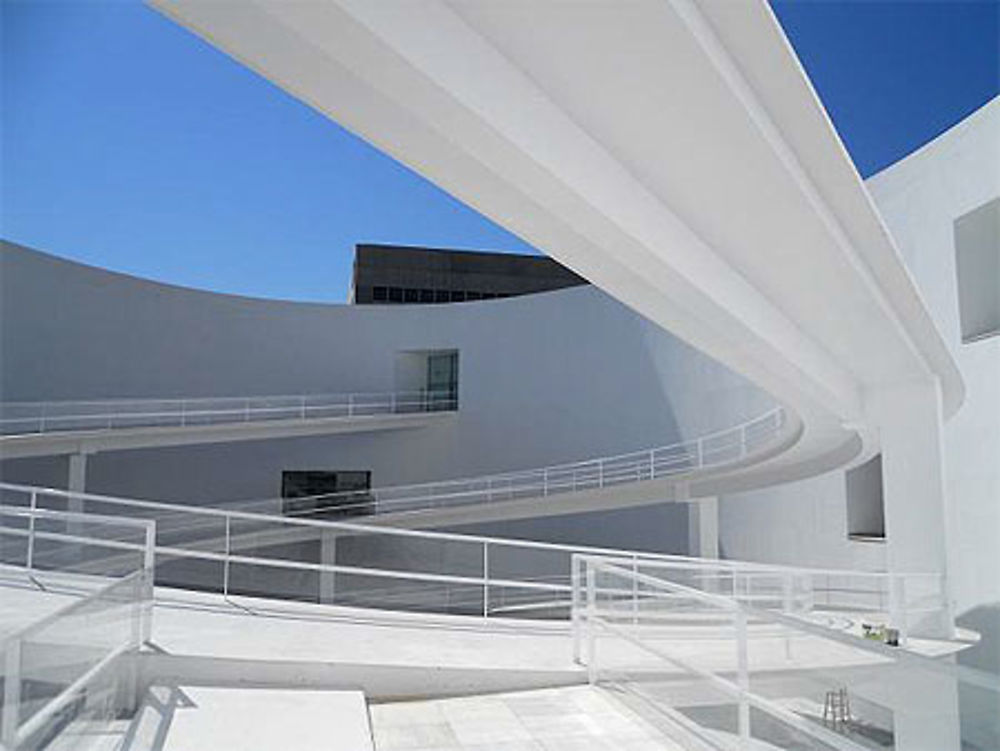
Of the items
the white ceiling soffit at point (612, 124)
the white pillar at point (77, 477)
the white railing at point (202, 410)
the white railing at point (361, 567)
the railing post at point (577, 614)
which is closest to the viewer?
the white ceiling soffit at point (612, 124)

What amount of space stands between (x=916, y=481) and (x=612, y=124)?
7.13 metres

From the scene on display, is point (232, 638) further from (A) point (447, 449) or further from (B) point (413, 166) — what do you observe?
(A) point (447, 449)

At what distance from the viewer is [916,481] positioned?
28.8ft

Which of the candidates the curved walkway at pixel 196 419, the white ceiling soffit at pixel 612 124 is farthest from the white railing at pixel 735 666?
the curved walkway at pixel 196 419

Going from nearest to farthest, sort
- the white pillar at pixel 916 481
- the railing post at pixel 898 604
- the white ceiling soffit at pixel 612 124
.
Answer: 1. the white ceiling soffit at pixel 612 124
2. the railing post at pixel 898 604
3. the white pillar at pixel 916 481

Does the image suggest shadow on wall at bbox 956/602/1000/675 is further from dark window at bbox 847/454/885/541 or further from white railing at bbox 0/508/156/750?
white railing at bbox 0/508/156/750

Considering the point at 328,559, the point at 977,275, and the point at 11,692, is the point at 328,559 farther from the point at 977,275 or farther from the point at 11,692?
the point at 11,692

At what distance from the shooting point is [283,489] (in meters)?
18.6

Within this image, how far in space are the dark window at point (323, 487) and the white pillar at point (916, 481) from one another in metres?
11.1

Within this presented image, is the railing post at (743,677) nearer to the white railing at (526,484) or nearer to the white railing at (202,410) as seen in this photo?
the white railing at (526,484)

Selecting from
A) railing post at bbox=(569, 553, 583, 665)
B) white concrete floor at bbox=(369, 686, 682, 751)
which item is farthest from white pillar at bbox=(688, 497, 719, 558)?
white concrete floor at bbox=(369, 686, 682, 751)

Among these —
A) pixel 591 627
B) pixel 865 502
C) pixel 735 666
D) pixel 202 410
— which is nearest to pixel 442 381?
pixel 202 410

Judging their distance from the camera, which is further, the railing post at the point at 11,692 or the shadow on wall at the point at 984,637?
the shadow on wall at the point at 984,637

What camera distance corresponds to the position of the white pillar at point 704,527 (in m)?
13.7
